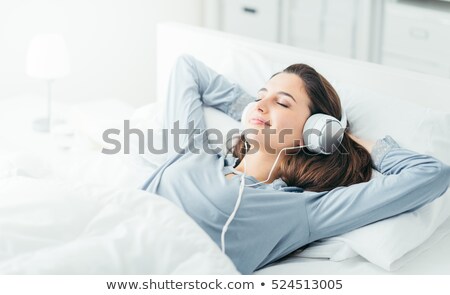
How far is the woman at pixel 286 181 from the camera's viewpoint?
1.53 m

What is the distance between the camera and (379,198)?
4.99 ft

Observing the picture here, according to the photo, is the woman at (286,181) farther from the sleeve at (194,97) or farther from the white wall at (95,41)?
the white wall at (95,41)

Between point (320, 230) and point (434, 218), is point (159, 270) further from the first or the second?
point (434, 218)

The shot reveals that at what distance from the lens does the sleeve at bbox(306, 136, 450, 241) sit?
1519 millimetres

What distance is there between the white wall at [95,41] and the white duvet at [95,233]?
1445 mm

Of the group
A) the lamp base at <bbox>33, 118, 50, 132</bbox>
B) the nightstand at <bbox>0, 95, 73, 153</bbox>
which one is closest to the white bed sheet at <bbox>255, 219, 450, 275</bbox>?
the nightstand at <bbox>0, 95, 73, 153</bbox>

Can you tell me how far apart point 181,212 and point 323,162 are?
411 millimetres

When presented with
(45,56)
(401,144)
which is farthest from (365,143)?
(45,56)

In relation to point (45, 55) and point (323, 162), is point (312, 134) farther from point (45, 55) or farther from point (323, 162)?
point (45, 55)

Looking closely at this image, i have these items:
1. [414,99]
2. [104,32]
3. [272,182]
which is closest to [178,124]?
[272,182]

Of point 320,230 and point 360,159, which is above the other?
point 360,159

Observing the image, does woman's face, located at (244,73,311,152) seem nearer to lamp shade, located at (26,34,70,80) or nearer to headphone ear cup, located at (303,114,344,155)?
headphone ear cup, located at (303,114,344,155)
